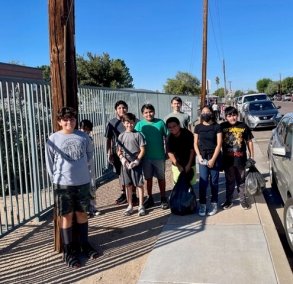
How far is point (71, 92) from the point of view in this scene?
4617 millimetres

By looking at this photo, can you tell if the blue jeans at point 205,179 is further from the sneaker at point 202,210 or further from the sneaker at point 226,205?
the sneaker at point 226,205

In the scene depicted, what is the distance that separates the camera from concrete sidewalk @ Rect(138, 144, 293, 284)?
12.6 ft

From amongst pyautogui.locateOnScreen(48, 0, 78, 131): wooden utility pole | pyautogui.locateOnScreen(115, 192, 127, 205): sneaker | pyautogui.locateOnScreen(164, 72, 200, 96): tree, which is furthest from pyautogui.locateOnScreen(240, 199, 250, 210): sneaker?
pyautogui.locateOnScreen(164, 72, 200, 96): tree

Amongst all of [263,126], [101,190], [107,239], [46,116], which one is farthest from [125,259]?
[263,126]

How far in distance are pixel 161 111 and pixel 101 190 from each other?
10648mm

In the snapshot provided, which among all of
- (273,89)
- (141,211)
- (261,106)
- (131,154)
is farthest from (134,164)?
(273,89)

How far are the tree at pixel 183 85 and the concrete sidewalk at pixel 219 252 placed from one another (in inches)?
2285

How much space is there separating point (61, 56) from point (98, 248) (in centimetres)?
235

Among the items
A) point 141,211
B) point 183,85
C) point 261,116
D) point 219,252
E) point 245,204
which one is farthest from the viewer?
point 183,85

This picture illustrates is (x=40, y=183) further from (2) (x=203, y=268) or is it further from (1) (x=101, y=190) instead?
(2) (x=203, y=268)

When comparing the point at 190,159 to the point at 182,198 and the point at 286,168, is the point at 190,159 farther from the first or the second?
the point at 286,168

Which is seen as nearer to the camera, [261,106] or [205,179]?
[205,179]

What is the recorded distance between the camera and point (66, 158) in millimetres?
4207

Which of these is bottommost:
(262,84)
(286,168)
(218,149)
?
(286,168)
